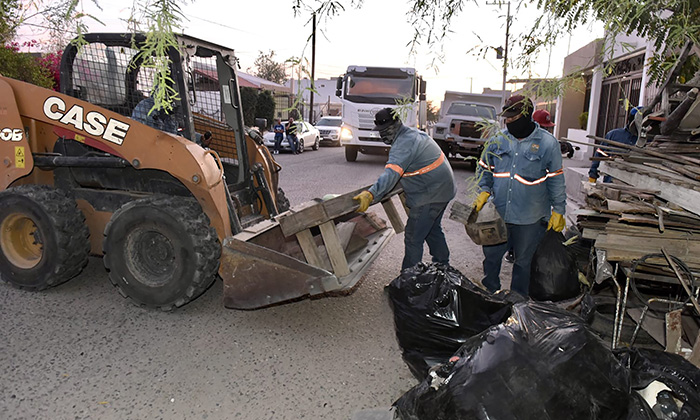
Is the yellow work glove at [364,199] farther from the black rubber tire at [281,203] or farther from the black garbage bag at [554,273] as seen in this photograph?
A: the black rubber tire at [281,203]

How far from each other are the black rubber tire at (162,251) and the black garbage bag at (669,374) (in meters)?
2.94

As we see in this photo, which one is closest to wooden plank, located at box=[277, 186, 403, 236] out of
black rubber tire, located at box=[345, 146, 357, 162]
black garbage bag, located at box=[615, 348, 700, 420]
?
black garbage bag, located at box=[615, 348, 700, 420]

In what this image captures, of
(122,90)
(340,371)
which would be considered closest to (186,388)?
(340,371)

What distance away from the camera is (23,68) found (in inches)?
395

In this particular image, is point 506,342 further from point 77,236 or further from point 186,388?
point 77,236

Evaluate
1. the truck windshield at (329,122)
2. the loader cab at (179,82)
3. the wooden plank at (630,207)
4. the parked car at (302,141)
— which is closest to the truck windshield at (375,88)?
the parked car at (302,141)

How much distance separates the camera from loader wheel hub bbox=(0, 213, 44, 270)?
4496mm

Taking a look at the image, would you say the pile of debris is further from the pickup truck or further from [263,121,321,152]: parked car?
[263,121,321,152]: parked car

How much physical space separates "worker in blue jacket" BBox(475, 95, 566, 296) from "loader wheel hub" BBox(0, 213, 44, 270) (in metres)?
4.11

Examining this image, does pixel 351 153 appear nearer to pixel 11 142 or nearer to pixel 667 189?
pixel 11 142

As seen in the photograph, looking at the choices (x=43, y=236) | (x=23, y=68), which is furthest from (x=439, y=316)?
(x=23, y=68)

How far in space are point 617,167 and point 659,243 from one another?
1453 millimetres

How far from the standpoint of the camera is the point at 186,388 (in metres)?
3.09

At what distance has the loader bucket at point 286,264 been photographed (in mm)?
3678
